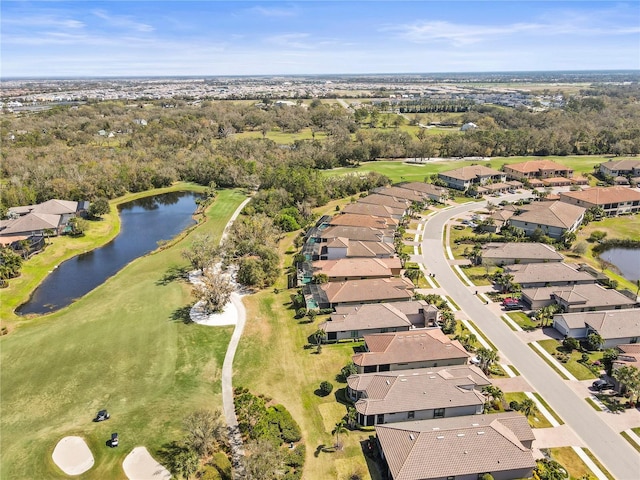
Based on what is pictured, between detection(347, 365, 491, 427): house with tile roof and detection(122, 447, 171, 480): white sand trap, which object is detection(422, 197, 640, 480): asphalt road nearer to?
detection(347, 365, 491, 427): house with tile roof

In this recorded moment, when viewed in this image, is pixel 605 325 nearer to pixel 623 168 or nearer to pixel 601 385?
pixel 601 385

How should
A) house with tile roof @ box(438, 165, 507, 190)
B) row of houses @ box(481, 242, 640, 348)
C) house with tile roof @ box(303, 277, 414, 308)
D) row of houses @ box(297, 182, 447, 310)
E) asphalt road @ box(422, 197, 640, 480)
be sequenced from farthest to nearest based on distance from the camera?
house with tile roof @ box(438, 165, 507, 190), row of houses @ box(297, 182, 447, 310), house with tile roof @ box(303, 277, 414, 308), row of houses @ box(481, 242, 640, 348), asphalt road @ box(422, 197, 640, 480)

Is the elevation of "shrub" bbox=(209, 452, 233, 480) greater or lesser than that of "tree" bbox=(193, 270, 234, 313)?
lesser

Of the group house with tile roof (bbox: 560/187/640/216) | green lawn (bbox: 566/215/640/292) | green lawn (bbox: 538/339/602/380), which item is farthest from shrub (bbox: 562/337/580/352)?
house with tile roof (bbox: 560/187/640/216)

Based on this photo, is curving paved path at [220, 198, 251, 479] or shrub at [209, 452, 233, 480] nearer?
shrub at [209, 452, 233, 480]

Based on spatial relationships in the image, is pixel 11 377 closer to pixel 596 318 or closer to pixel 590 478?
pixel 590 478

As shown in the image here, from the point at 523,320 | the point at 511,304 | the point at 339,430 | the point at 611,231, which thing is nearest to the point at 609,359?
the point at 523,320

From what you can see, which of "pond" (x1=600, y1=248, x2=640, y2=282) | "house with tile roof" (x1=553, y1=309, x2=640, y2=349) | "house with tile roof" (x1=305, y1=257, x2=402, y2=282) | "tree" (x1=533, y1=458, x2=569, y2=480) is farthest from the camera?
"pond" (x1=600, y1=248, x2=640, y2=282)
